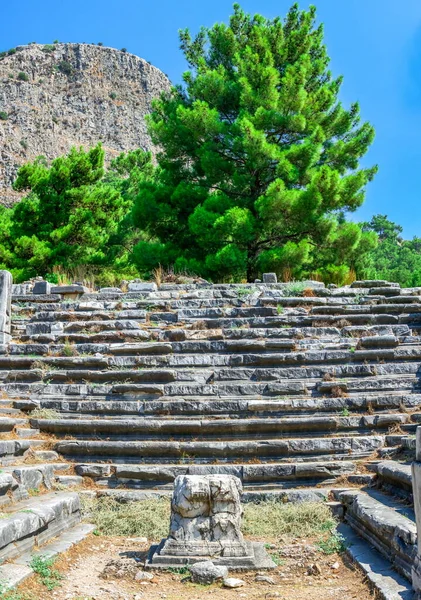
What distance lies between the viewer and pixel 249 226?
13992mm

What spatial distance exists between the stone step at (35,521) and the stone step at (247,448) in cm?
112

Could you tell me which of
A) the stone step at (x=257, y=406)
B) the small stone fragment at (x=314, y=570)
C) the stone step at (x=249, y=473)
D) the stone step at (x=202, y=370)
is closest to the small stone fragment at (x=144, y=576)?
the small stone fragment at (x=314, y=570)

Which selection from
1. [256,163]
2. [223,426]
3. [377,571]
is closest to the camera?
[377,571]

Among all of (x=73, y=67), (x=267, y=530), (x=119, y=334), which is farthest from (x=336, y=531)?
(x=73, y=67)

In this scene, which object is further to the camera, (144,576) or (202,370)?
(202,370)

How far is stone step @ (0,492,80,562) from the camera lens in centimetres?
420

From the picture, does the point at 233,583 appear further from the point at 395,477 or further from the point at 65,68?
the point at 65,68

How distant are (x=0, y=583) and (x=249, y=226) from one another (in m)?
11.2

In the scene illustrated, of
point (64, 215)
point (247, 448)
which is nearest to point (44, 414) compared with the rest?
point (247, 448)

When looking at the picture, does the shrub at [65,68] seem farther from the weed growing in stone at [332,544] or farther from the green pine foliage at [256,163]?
the weed growing in stone at [332,544]

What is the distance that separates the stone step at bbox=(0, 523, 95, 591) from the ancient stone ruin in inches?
30.4

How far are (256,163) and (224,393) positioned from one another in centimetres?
857

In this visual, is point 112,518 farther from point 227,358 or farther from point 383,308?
point 383,308

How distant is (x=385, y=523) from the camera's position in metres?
4.36
